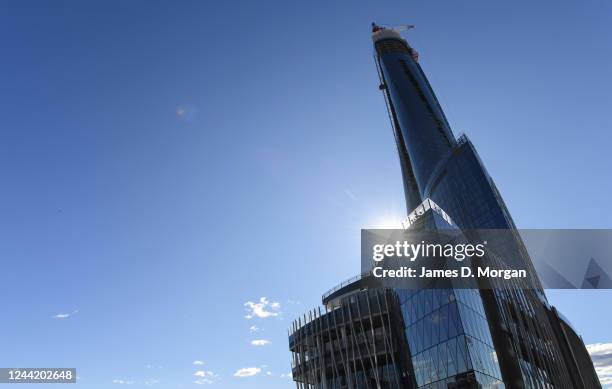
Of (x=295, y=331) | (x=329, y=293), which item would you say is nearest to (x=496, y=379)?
(x=295, y=331)

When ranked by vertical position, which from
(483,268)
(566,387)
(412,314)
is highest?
(483,268)

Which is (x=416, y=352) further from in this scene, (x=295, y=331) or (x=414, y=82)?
(x=414, y=82)

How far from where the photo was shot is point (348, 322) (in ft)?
274

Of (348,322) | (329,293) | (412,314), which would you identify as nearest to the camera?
(412,314)

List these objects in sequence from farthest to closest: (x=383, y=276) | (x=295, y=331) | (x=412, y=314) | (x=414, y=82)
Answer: (x=414, y=82) < (x=295, y=331) < (x=383, y=276) < (x=412, y=314)

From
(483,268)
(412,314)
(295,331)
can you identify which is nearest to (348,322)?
(295,331)

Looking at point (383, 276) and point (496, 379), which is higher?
point (383, 276)

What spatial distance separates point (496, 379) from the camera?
174ft

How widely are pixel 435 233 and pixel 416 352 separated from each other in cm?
1635

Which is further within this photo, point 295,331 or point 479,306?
point 295,331

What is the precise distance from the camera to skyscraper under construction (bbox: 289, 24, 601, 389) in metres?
53.7

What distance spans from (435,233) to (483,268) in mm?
9046

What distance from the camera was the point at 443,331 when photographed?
54.6m

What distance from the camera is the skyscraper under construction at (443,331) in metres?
53.7
